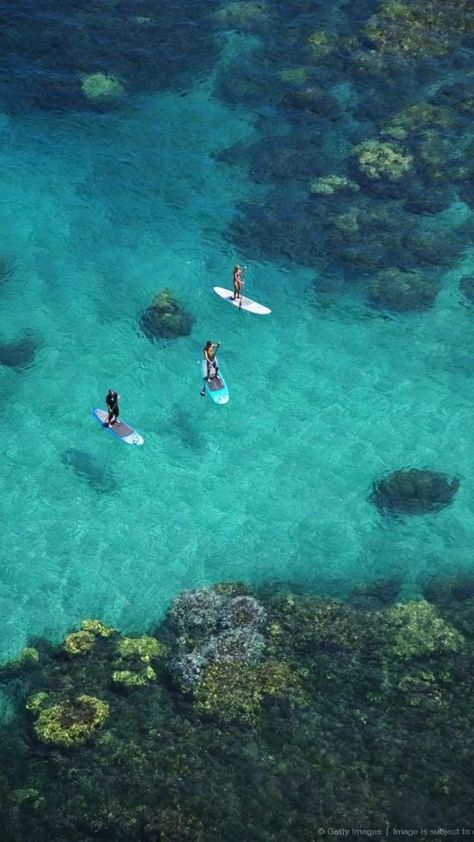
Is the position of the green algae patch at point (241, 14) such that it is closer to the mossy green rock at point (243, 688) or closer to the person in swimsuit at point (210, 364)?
the person in swimsuit at point (210, 364)

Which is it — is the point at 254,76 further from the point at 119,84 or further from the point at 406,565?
the point at 406,565

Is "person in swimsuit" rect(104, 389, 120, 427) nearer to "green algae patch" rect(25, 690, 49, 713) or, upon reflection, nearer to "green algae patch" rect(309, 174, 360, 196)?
"green algae patch" rect(25, 690, 49, 713)

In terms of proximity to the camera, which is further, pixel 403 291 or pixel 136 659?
pixel 403 291

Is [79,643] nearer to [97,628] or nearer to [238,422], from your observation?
[97,628]

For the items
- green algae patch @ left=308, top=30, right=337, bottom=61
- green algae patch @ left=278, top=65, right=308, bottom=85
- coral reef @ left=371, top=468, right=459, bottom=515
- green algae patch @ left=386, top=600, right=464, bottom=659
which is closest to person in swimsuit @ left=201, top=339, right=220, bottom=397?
coral reef @ left=371, top=468, right=459, bottom=515

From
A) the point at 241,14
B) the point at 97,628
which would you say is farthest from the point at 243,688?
the point at 241,14

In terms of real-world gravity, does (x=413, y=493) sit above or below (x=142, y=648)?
above

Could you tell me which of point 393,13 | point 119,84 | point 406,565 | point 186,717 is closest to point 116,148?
point 119,84

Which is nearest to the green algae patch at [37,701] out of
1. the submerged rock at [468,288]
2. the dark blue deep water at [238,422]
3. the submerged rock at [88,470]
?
the dark blue deep water at [238,422]
